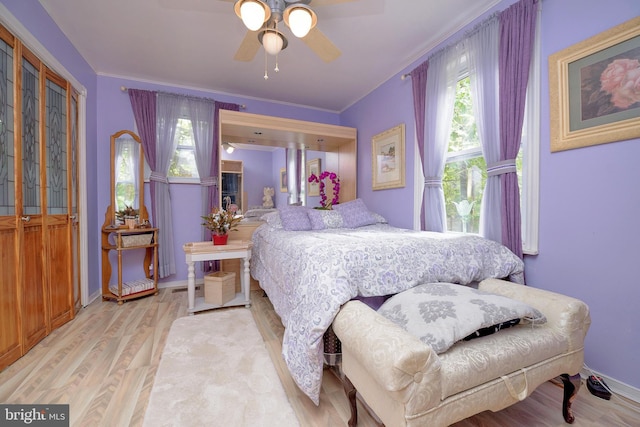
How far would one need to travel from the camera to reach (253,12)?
1.48 m

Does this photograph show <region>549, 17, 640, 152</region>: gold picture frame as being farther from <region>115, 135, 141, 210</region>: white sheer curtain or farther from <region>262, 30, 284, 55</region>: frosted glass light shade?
<region>115, 135, 141, 210</region>: white sheer curtain

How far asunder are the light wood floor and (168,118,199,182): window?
191cm

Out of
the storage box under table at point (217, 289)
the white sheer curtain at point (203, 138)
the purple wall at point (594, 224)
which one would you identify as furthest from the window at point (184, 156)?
the purple wall at point (594, 224)

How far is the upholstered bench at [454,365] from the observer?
0.86m

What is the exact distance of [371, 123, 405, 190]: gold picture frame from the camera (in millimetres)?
2994

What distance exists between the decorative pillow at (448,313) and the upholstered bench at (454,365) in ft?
0.23

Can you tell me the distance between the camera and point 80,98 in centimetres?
268

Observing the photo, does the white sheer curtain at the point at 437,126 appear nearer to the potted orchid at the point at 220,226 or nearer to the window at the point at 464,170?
the window at the point at 464,170

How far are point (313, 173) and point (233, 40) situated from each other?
6.98 feet

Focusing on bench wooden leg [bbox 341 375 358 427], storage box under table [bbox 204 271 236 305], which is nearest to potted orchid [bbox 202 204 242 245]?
storage box under table [bbox 204 271 236 305]

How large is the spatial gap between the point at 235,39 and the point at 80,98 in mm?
1758

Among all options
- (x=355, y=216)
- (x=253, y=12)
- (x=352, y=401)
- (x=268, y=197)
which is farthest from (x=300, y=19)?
(x=268, y=197)

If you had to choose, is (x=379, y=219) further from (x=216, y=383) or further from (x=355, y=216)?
(x=216, y=383)

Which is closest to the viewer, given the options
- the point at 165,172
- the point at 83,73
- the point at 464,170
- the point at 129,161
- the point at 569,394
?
the point at 569,394
